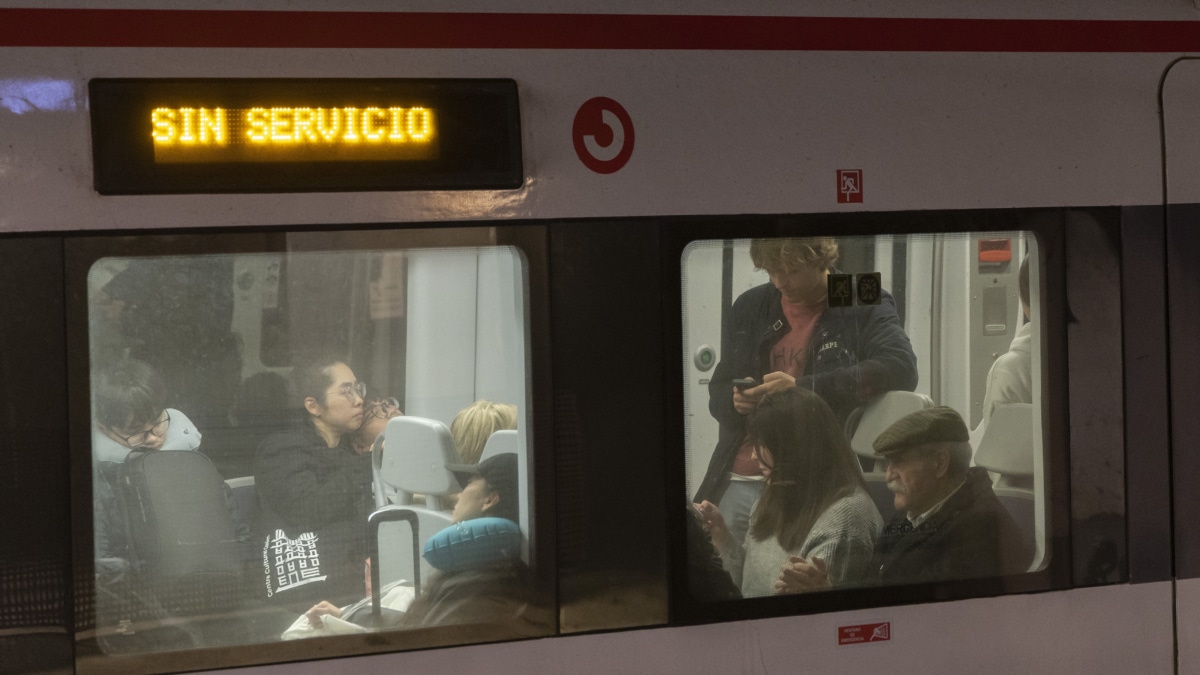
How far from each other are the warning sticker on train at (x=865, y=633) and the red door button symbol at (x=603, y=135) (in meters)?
1.30

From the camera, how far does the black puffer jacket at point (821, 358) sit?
115 inches

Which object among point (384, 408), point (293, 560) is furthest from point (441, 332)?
point (293, 560)

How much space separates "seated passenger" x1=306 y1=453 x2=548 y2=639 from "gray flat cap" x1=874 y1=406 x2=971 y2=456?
0.97 m

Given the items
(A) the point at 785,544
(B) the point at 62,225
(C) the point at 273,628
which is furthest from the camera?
(A) the point at 785,544

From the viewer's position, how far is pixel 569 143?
2.76 metres

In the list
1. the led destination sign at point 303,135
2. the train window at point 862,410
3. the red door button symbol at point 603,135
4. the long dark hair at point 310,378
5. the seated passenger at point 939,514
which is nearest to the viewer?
the led destination sign at point 303,135

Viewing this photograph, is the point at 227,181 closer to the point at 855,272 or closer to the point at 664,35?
the point at 664,35

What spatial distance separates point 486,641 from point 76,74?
156cm

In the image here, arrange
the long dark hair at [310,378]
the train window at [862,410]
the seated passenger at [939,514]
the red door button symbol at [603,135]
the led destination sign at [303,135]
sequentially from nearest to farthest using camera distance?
the led destination sign at [303,135], the long dark hair at [310,378], the red door button symbol at [603,135], the train window at [862,410], the seated passenger at [939,514]

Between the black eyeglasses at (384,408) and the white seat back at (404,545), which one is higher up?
the black eyeglasses at (384,408)

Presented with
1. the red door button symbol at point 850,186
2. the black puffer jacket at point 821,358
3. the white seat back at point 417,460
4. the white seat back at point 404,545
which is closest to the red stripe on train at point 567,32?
the red door button symbol at point 850,186

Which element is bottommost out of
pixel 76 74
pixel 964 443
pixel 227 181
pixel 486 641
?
pixel 486 641

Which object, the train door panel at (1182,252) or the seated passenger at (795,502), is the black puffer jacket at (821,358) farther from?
the train door panel at (1182,252)

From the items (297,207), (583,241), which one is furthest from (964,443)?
(297,207)
